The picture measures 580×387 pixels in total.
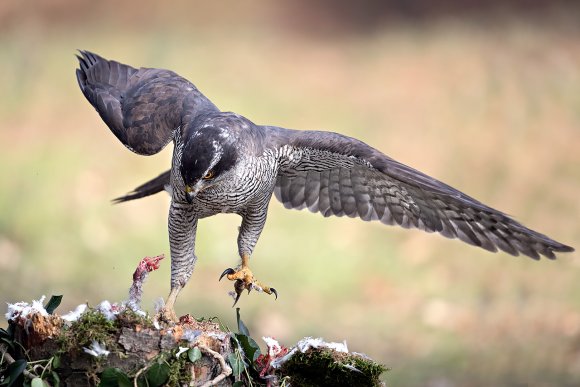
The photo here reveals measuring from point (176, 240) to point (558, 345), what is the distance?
387 cm

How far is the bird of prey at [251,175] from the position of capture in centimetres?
342

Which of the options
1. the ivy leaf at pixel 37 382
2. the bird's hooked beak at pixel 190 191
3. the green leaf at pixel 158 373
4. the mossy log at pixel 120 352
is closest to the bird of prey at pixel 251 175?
the bird's hooked beak at pixel 190 191

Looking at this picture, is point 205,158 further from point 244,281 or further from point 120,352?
point 120,352

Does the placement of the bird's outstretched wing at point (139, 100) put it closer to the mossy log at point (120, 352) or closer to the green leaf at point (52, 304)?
the green leaf at point (52, 304)

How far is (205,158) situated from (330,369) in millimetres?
929

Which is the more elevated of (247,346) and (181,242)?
(181,242)

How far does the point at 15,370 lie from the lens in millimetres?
2688

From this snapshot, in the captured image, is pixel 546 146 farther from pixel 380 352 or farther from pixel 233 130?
pixel 233 130

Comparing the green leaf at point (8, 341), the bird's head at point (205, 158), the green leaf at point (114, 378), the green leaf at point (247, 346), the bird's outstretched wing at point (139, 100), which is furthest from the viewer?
the bird's outstretched wing at point (139, 100)

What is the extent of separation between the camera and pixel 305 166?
3973mm

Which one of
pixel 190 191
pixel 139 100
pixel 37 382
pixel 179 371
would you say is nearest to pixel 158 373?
pixel 179 371

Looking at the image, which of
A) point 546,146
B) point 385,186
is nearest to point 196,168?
point 385,186

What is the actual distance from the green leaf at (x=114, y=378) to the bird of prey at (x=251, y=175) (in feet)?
2.23

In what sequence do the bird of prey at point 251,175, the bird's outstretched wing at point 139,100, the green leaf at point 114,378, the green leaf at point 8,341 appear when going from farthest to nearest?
the bird's outstretched wing at point 139,100
the bird of prey at point 251,175
the green leaf at point 8,341
the green leaf at point 114,378
